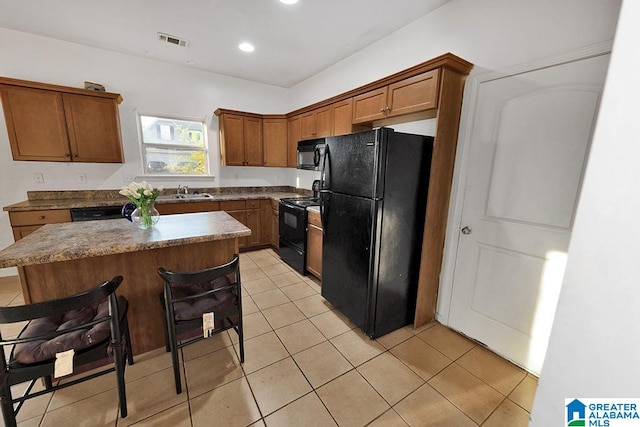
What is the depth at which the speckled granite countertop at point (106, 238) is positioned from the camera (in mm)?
1282

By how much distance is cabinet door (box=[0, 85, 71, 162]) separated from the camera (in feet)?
8.89

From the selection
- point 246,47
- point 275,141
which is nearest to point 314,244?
point 275,141

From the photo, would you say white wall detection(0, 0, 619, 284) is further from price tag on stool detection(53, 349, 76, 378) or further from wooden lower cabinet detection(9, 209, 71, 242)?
price tag on stool detection(53, 349, 76, 378)

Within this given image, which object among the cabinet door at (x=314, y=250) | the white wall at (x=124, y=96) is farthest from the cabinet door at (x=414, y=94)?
the white wall at (x=124, y=96)

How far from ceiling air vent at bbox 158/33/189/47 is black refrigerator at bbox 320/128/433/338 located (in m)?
2.27

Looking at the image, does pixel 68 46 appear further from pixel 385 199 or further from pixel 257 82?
pixel 385 199

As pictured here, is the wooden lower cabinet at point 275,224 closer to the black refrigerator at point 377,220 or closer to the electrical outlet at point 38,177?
the black refrigerator at point 377,220

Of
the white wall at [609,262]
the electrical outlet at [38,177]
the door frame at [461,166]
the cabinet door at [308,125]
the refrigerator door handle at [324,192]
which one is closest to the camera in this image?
the white wall at [609,262]

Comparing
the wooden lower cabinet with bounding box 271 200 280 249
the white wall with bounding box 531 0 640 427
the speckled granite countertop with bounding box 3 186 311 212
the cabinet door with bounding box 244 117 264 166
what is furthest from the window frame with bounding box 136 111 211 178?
the white wall with bounding box 531 0 640 427

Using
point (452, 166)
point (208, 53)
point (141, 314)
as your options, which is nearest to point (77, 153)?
point (208, 53)

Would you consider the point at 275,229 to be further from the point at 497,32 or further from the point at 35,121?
the point at 497,32

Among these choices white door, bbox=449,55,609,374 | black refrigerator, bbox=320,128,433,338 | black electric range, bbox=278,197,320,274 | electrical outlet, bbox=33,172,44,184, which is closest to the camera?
white door, bbox=449,55,609,374

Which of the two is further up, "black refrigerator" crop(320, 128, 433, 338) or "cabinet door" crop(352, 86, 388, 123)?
"cabinet door" crop(352, 86, 388, 123)

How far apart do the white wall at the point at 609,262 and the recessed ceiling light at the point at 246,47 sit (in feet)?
10.5
